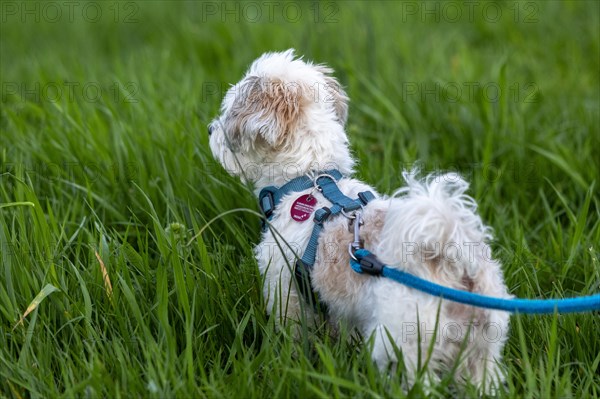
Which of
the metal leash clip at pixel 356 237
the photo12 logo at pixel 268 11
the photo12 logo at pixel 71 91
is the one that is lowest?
the metal leash clip at pixel 356 237

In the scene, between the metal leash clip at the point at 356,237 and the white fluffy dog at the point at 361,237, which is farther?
the metal leash clip at the point at 356,237

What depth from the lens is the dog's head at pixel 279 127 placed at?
2.98 meters

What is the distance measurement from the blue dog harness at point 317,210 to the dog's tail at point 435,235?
312mm

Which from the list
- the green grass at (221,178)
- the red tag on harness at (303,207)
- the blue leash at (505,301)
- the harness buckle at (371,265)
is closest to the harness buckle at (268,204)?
the red tag on harness at (303,207)

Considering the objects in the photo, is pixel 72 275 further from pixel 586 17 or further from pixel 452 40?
pixel 586 17

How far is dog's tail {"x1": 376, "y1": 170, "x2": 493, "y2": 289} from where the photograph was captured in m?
2.33

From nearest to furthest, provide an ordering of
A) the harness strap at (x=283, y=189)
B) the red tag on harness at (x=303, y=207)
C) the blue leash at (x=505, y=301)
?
the blue leash at (x=505, y=301) → the red tag on harness at (x=303, y=207) → the harness strap at (x=283, y=189)

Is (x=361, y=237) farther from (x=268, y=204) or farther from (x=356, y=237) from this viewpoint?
(x=268, y=204)

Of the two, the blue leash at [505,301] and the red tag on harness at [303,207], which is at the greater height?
the red tag on harness at [303,207]

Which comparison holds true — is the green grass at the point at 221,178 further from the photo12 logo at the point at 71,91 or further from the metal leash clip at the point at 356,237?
the metal leash clip at the point at 356,237

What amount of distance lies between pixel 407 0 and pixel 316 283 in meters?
5.61

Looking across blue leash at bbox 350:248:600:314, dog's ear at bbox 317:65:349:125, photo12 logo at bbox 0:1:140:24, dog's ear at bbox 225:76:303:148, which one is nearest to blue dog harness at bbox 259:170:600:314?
blue leash at bbox 350:248:600:314

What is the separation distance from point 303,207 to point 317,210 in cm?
13

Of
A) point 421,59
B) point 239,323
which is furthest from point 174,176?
point 421,59
